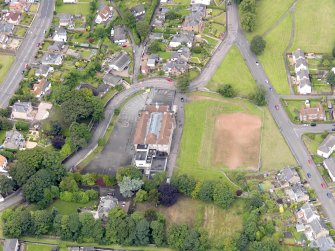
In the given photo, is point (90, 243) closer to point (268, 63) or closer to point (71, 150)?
point (71, 150)

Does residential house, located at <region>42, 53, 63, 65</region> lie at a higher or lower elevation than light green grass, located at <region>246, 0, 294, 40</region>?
lower

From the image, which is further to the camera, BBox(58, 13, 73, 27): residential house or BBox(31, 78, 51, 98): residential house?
BBox(58, 13, 73, 27): residential house

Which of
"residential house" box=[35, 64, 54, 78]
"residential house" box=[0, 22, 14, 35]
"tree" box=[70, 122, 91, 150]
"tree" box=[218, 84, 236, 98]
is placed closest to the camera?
"tree" box=[70, 122, 91, 150]

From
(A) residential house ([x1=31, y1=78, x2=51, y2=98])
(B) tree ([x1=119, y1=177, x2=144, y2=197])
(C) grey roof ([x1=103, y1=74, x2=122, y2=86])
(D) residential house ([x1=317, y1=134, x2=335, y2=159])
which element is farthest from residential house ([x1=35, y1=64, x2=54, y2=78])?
(D) residential house ([x1=317, y1=134, x2=335, y2=159])

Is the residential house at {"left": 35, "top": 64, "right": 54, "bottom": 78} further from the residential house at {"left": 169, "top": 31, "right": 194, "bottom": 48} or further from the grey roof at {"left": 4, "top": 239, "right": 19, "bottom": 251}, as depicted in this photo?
the grey roof at {"left": 4, "top": 239, "right": 19, "bottom": 251}

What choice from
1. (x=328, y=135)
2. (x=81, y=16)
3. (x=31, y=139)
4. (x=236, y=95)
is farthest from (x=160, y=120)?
(x=81, y=16)

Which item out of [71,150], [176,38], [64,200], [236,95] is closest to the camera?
[64,200]

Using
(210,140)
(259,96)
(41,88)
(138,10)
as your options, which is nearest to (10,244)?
(41,88)
